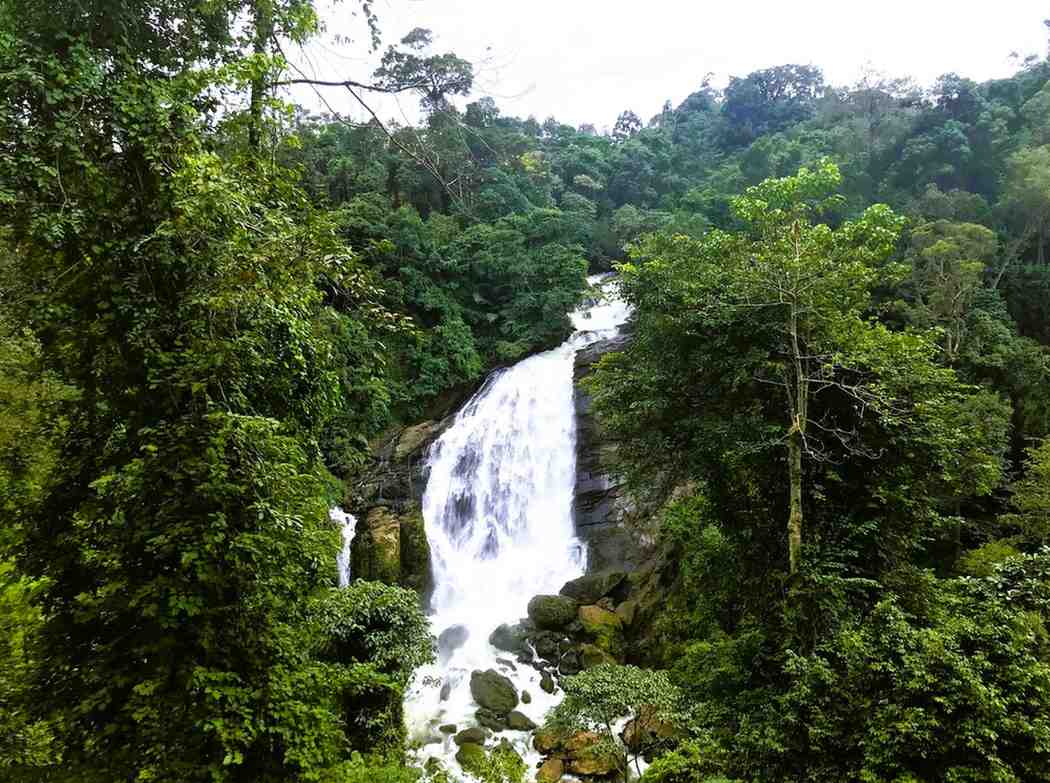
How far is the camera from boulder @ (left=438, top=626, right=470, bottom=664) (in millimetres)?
13000

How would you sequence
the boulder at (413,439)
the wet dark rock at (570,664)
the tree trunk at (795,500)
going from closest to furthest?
1. the tree trunk at (795,500)
2. the wet dark rock at (570,664)
3. the boulder at (413,439)

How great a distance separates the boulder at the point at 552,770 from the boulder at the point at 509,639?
11.4ft

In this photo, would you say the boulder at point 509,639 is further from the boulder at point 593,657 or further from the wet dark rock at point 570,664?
the boulder at point 593,657

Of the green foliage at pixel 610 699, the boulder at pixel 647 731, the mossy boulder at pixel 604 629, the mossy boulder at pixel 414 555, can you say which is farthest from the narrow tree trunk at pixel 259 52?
the mossy boulder at pixel 414 555

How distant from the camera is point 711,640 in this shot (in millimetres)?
8836

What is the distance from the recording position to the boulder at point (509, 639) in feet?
42.0

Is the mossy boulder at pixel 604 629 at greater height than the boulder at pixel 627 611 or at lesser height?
lesser

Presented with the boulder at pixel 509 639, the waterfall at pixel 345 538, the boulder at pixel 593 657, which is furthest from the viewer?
the waterfall at pixel 345 538

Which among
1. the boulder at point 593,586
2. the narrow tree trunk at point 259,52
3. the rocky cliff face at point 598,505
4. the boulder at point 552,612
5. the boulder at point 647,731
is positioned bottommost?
the boulder at point 647,731

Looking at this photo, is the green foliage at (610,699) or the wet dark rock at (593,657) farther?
the wet dark rock at (593,657)

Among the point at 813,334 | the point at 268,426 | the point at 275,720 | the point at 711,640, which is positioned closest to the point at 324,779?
the point at 275,720

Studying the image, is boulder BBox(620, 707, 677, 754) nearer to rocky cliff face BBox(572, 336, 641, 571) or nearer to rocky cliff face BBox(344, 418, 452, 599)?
rocky cliff face BBox(572, 336, 641, 571)

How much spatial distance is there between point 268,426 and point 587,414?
1521cm

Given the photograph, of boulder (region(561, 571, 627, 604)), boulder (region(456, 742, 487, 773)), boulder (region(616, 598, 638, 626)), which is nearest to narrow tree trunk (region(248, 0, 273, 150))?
boulder (region(456, 742, 487, 773))
